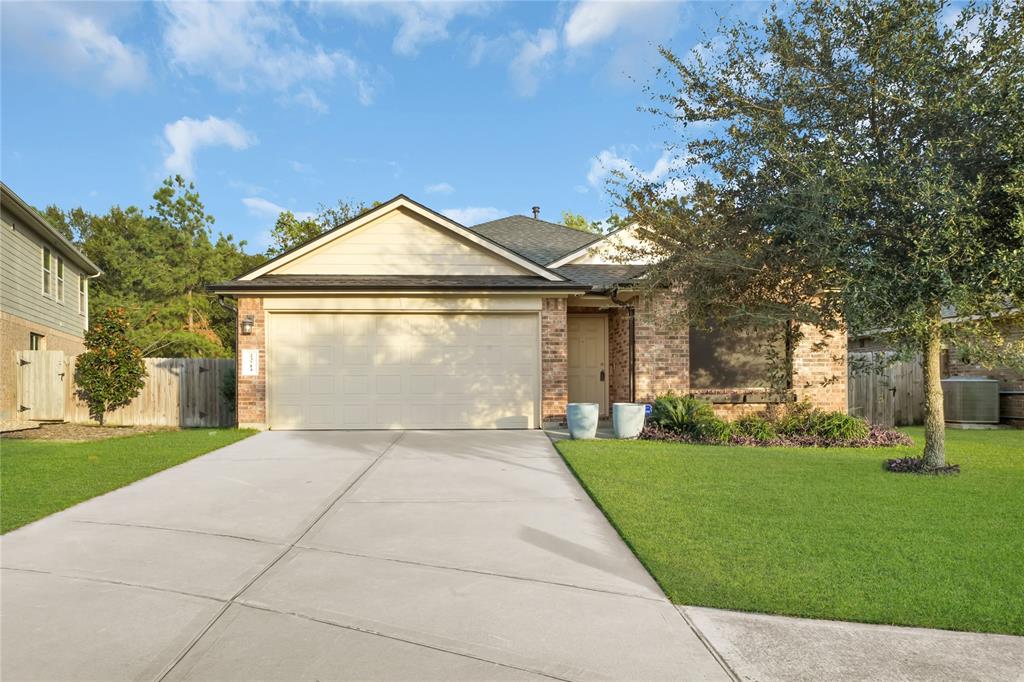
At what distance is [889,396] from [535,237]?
1001cm

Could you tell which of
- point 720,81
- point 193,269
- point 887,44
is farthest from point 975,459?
point 193,269

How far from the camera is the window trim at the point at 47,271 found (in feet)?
60.2

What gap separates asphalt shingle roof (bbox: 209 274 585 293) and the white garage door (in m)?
0.66

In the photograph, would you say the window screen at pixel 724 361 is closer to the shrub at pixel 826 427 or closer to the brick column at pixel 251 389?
the shrub at pixel 826 427

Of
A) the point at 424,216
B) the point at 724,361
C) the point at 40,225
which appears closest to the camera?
the point at 424,216

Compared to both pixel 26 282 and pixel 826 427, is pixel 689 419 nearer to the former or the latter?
pixel 826 427

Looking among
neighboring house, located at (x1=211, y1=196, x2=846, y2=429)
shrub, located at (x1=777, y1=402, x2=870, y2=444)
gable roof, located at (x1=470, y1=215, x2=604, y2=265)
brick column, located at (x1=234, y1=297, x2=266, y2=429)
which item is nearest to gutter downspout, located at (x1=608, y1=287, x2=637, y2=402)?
neighboring house, located at (x1=211, y1=196, x2=846, y2=429)

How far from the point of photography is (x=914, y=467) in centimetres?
836

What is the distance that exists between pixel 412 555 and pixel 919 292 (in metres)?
6.27

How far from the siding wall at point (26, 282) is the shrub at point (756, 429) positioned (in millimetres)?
17046

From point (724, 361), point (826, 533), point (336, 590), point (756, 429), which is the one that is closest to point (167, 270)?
point (724, 361)

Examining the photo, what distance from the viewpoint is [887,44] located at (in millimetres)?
7398

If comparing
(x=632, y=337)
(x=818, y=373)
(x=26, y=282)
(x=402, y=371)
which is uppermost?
(x=26, y=282)

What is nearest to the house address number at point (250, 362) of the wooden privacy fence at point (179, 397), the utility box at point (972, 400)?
the wooden privacy fence at point (179, 397)
